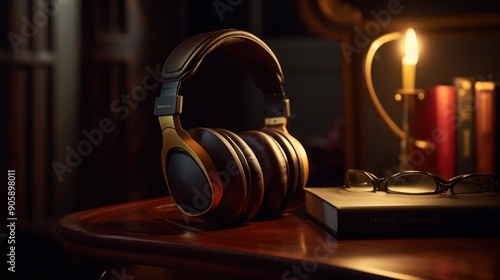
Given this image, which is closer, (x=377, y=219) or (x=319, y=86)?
(x=377, y=219)

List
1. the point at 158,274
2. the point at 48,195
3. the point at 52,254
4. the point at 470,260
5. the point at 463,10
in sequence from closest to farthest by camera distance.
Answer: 1. the point at 470,260
2. the point at 158,274
3. the point at 463,10
4. the point at 52,254
5. the point at 48,195

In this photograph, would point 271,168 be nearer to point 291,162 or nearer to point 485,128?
point 291,162

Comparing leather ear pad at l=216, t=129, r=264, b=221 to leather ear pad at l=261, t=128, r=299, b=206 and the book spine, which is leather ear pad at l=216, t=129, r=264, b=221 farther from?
the book spine

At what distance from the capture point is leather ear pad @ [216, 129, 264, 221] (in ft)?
2.29

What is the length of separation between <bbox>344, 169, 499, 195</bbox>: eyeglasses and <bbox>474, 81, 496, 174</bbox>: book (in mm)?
487

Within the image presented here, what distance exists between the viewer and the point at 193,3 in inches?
87.3

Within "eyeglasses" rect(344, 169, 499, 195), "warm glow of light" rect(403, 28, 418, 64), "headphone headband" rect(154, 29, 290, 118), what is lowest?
"eyeglasses" rect(344, 169, 499, 195)

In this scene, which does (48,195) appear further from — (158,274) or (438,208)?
(438,208)

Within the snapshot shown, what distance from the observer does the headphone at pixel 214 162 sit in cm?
68

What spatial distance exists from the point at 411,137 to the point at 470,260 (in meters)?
0.80

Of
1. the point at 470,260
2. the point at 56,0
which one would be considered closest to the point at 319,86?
the point at 56,0

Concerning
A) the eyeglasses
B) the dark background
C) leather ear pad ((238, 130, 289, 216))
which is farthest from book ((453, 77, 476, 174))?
leather ear pad ((238, 130, 289, 216))

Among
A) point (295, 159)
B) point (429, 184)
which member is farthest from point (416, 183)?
point (295, 159)

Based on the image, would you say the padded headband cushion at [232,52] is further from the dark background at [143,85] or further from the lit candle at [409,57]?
the dark background at [143,85]
